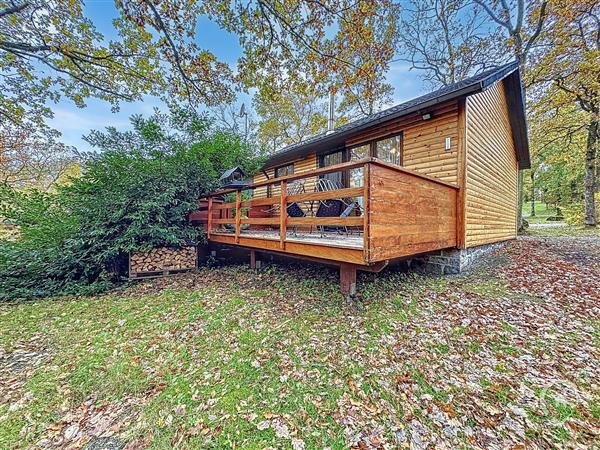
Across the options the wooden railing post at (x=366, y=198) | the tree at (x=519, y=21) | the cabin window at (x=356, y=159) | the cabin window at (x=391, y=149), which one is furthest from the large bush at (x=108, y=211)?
the tree at (x=519, y=21)

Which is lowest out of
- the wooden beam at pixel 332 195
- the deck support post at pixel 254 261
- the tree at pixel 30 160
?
the deck support post at pixel 254 261

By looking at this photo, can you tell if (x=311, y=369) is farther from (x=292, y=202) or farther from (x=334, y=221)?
(x=292, y=202)

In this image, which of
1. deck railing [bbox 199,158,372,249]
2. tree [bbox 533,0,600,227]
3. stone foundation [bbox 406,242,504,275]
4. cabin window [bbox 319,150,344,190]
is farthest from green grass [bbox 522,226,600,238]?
deck railing [bbox 199,158,372,249]

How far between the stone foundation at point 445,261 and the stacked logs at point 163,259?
5108 millimetres

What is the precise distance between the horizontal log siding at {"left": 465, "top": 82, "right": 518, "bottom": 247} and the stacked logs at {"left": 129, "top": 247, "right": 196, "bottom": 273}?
6316mm

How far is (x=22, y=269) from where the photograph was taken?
Result: 5.00 metres

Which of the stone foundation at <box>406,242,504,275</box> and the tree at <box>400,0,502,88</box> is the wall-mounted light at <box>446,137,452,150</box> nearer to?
the stone foundation at <box>406,242,504,275</box>

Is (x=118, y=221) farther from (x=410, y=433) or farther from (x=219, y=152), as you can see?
(x=410, y=433)

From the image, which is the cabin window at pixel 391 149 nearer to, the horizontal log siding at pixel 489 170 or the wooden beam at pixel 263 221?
the horizontal log siding at pixel 489 170

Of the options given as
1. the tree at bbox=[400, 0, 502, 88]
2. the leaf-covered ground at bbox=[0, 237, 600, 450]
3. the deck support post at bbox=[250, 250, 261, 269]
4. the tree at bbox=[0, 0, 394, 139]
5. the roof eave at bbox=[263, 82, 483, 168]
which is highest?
the tree at bbox=[400, 0, 502, 88]

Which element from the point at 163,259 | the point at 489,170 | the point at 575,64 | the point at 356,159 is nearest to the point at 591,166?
the point at 575,64

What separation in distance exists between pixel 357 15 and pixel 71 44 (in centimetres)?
683

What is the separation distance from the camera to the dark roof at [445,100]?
198 inches

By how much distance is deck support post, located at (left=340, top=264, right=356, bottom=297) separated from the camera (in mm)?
4043
